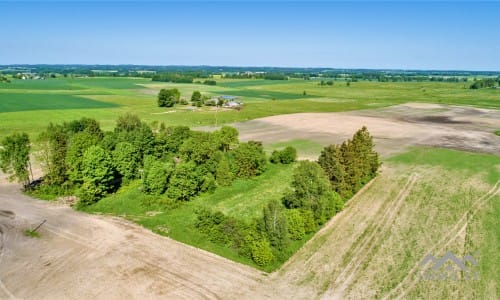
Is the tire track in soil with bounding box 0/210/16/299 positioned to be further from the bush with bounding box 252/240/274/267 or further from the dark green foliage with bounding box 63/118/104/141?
the dark green foliage with bounding box 63/118/104/141

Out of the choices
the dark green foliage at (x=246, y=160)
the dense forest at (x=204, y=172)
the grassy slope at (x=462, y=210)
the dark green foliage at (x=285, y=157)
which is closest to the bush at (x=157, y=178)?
the dense forest at (x=204, y=172)

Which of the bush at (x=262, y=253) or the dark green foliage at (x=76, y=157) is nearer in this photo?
the bush at (x=262, y=253)

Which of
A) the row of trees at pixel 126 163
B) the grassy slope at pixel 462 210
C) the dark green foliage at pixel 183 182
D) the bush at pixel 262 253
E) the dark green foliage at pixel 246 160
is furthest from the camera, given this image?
the dark green foliage at pixel 246 160

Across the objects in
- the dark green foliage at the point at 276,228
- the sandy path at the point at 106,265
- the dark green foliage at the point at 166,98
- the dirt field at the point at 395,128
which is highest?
the dark green foliage at the point at 166,98

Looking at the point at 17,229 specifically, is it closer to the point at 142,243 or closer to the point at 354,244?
the point at 142,243

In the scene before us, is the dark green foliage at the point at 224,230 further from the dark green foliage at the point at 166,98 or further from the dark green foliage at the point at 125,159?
the dark green foliage at the point at 166,98
